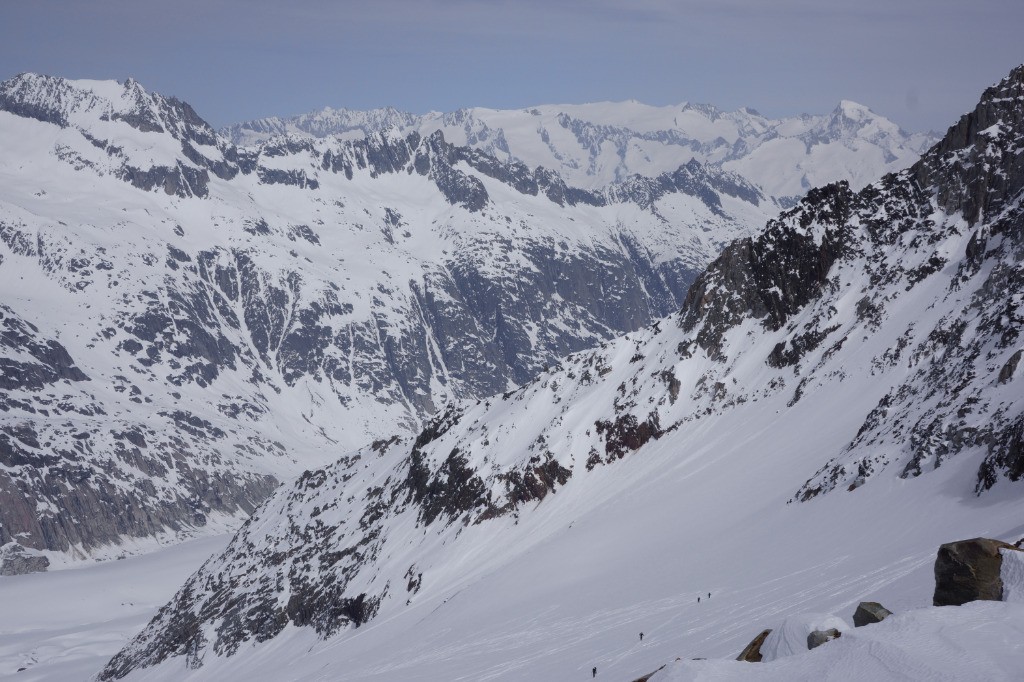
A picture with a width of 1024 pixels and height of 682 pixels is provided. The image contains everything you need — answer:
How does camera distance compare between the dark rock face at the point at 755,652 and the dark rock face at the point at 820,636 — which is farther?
the dark rock face at the point at 755,652

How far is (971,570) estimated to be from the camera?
17.4m

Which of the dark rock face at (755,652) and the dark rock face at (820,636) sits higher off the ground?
the dark rock face at (820,636)

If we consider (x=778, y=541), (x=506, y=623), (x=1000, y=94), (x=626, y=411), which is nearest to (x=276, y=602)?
(x=626, y=411)

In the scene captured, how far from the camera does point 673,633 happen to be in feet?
117

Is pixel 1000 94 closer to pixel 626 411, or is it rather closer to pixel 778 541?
pixel 626 411

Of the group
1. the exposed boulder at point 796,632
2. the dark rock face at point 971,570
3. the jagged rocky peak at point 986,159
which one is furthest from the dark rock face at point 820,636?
the jagged rocky peak at point 986,159

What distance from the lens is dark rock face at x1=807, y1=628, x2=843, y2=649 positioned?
16.5 m

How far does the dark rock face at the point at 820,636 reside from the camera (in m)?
16.5

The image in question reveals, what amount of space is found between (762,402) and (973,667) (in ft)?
232

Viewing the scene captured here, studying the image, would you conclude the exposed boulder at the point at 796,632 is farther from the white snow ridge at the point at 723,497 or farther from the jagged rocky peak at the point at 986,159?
the jagged rocky peak at the point at 986,159

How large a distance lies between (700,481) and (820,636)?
191 feet

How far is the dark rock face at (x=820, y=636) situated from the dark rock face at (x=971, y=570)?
2.59 m

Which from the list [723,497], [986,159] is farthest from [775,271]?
[723,497]

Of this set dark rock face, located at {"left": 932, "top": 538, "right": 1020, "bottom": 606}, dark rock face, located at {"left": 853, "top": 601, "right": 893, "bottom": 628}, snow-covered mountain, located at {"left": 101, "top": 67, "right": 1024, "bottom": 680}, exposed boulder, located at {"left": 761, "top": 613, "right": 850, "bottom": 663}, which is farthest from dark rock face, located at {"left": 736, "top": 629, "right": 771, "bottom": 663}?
snow-covered mountain, located at {"left": 101, "top": 67, "right": 1024, "bottom": 680}
